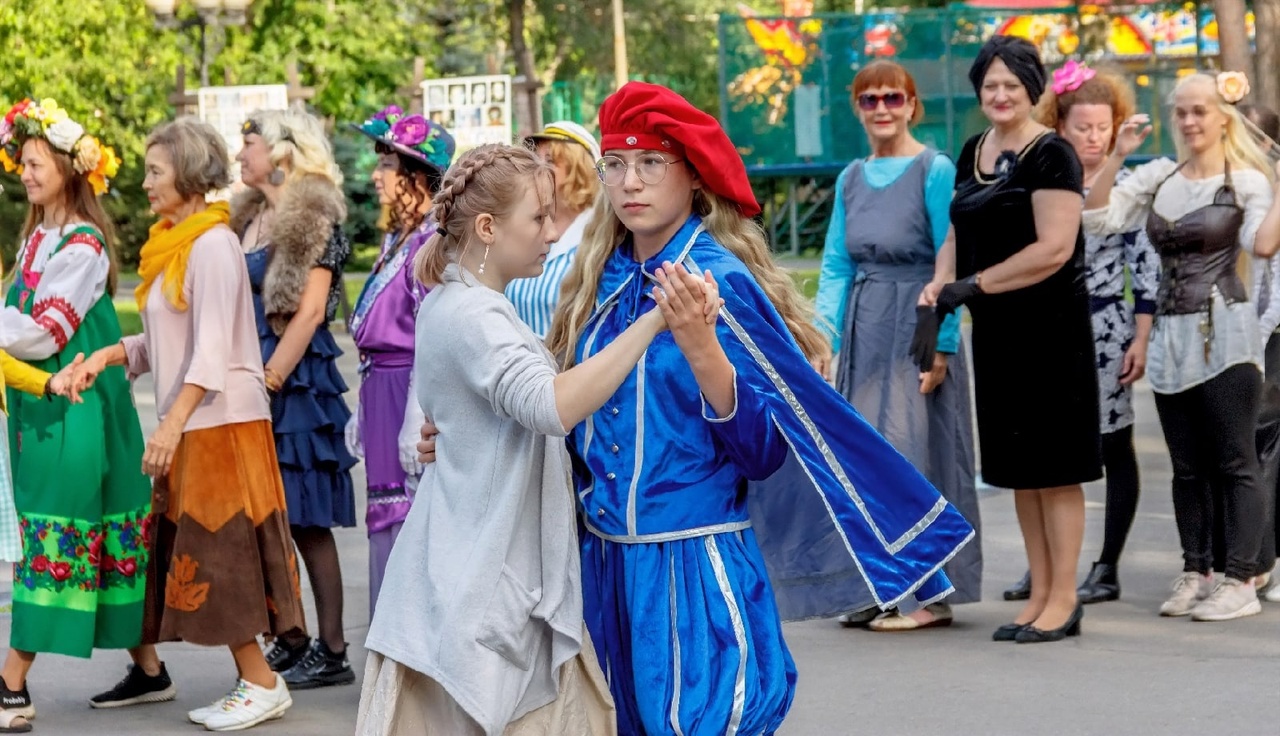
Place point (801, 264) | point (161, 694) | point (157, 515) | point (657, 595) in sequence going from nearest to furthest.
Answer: point (657, 595) < point (157, 515) < point (161, 694) < point (801, 264)

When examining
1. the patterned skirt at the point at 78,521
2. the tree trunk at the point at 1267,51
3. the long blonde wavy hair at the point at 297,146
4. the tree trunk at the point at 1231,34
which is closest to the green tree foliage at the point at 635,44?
the tree trunk at the point at 1267,51

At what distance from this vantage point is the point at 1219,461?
677 centimetres

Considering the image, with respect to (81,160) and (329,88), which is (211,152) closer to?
(81,160)

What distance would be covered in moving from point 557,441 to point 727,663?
1.70 ft

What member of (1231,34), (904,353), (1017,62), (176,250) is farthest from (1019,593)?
(1231,34)

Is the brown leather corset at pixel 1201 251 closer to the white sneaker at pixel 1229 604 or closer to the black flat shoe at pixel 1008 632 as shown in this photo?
the white sneaker at pixel 1229 604

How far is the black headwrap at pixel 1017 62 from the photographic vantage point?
611 cm

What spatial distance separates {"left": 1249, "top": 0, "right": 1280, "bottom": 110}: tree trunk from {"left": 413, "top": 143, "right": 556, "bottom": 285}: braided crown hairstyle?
47.2 feet

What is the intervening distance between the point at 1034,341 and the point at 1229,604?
1435mm

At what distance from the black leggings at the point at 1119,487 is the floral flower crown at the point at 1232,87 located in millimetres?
1332

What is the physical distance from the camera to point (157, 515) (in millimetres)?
5594

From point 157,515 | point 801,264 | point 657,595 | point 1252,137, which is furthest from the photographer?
point 801,264

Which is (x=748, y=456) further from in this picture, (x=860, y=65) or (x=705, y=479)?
(x=860, y=65)

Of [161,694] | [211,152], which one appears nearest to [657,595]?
[211,152]
